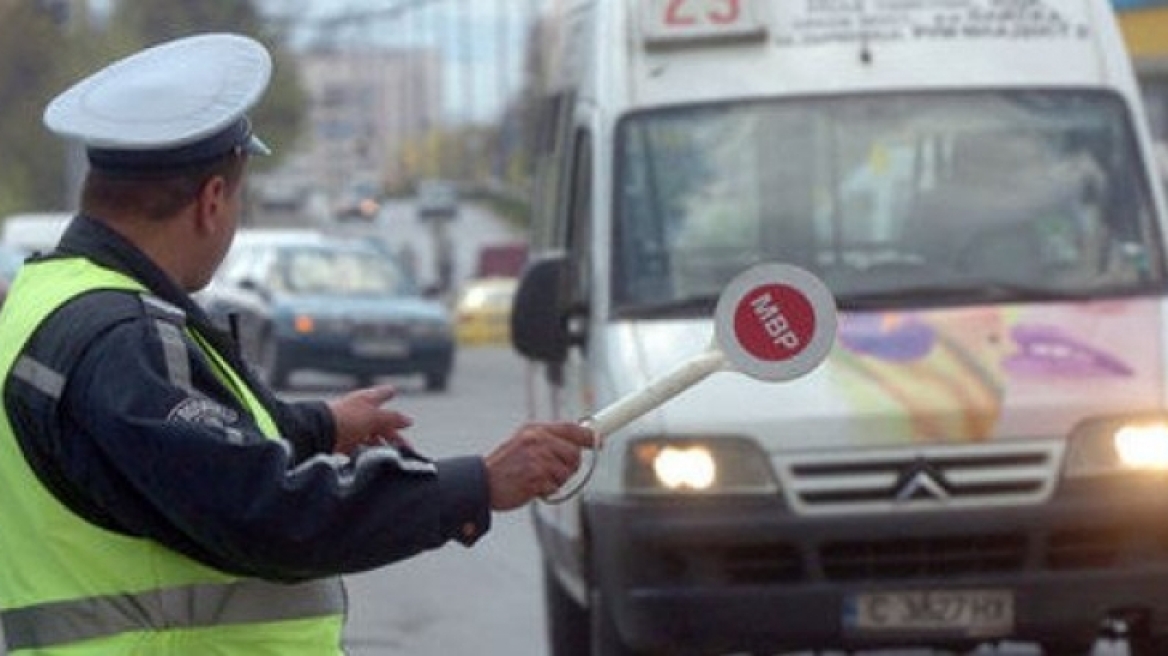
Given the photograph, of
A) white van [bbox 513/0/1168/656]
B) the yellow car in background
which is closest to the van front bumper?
white van [bbox 513/0/1168/656]

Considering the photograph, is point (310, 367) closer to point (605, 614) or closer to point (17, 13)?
point (17, 13)

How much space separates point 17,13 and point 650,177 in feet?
129

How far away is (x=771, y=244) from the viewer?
1071 centimetres

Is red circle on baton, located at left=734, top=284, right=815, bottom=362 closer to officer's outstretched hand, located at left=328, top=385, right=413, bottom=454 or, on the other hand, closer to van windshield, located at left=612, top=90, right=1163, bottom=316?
officer's outstretched hand, located at left=328, top=385, right=413, bottom=454

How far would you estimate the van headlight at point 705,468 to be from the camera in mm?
9992

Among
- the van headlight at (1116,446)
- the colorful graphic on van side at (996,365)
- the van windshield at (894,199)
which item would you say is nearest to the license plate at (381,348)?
the van windshield at (894,199)

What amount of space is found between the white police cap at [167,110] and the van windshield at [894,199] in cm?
622

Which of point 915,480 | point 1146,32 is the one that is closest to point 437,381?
point 1146,32

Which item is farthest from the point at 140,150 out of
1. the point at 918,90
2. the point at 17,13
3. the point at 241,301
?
the point at 17,13

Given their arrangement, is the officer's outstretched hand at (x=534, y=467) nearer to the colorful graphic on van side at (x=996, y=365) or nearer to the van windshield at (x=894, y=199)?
the colorful graphic on van side at (x=996, y=365)

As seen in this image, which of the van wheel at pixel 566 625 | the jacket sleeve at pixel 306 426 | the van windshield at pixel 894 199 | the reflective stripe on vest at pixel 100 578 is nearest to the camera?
the reflective stripe on vest at pixel 100 578

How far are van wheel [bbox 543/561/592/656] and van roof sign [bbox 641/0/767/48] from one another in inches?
82.2

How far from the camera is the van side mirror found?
10.6 metres

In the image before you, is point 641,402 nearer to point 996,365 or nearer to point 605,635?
point 996,365
